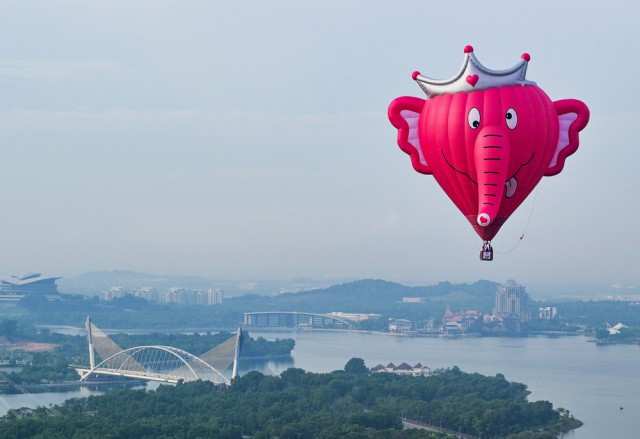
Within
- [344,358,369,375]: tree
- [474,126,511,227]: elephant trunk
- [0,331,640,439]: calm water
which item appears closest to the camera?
[474,126,511,227]: elephant trunk

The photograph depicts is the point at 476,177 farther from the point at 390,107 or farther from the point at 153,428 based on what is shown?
the point at 153,428

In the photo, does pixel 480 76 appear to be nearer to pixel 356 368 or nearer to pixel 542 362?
pixel 356 368

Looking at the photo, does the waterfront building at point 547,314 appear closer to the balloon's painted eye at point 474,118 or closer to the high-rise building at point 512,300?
the high-rise building at point 512,300

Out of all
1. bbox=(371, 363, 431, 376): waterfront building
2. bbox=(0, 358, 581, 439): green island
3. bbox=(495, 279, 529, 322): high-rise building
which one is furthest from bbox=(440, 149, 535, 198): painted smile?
bbox=(495, 279, 529, 322): high-rise building

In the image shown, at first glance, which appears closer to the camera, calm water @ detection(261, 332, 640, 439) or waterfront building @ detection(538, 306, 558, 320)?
calm water @ detection(261, 332, 640, 439)

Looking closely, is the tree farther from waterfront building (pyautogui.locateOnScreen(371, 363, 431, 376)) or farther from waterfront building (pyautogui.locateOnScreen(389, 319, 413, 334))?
waterfront building (pyautogui.locateOnScreen(389, 319, 413, 334))
